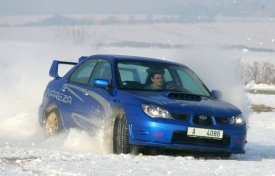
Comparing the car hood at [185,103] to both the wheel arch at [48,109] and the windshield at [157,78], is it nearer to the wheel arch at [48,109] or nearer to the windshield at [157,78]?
the windshield at [157,78]

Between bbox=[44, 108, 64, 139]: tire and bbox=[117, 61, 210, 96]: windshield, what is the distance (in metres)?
1.28

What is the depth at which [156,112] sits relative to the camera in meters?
8.24

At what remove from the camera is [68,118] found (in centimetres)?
973

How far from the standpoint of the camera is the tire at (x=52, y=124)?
10.0m

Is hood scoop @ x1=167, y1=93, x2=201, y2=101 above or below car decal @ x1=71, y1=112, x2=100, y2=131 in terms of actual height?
above

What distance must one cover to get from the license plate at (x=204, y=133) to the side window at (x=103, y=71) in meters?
1.61

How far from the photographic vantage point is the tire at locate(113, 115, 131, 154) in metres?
8.35

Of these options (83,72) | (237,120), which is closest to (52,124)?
(83,72)

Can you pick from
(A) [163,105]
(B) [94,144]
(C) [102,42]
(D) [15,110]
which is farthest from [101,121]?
(C) [102,42]

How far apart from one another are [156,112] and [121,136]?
0.54 meters

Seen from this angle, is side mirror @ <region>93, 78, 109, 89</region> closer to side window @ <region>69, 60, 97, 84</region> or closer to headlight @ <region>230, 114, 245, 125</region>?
side window @ <region>69, 60, 97, 84</region>

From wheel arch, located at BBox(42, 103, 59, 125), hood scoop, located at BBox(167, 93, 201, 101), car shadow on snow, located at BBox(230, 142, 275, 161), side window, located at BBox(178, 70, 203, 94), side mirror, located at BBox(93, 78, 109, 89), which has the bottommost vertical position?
car shadow on snow, located at BBox(230, 142, 275, 161)

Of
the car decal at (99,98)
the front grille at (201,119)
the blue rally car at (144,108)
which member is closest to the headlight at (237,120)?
the blue rally car at (144,108)

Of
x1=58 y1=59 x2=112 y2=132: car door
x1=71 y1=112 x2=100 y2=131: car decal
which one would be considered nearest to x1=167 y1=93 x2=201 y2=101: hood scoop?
x1=58 y1=59 x2=112 y2=132: car door
